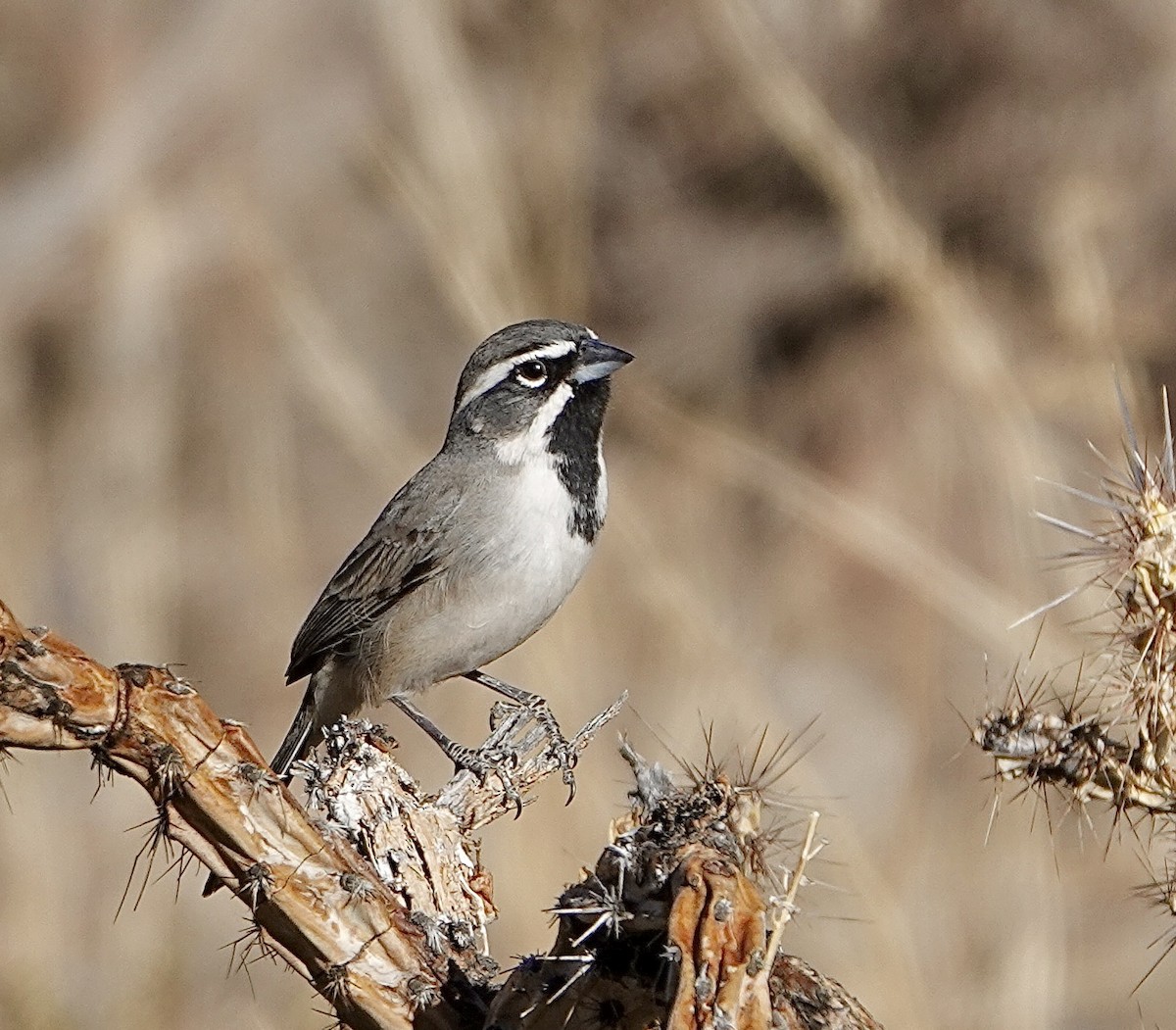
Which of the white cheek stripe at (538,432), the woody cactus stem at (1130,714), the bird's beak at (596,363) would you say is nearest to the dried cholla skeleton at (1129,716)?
the woody cactus stem at (1130,714)

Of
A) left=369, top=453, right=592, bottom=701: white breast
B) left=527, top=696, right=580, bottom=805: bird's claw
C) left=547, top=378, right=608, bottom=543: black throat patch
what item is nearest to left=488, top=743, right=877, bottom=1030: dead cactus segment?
left=527, top=696, right=580, bottom=805: bird's claw

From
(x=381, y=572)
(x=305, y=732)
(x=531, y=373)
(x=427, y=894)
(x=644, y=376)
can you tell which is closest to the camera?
(x=427, y=894)

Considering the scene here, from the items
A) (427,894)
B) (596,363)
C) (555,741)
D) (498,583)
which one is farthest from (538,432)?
(427,894)

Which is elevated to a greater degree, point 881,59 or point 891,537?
point 881,59

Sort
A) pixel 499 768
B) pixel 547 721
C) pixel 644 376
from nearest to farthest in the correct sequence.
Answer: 1. pixel 499 768
2. pixel 547 721
3. pixel 644 376

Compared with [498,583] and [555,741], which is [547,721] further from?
[498,583]

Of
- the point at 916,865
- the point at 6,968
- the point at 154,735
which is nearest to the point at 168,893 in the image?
the point at 6,968

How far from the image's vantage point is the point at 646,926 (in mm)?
3131

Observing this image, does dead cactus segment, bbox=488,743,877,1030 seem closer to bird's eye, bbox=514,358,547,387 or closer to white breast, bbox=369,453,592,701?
white breast, bbox=369,453,592,701

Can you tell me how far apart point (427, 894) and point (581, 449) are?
2.16 m

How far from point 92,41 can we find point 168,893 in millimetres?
8064

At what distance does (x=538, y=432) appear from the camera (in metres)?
5.83

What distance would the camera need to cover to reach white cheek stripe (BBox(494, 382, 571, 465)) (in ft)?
19.0

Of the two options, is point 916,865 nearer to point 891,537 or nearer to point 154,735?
point 891,537
